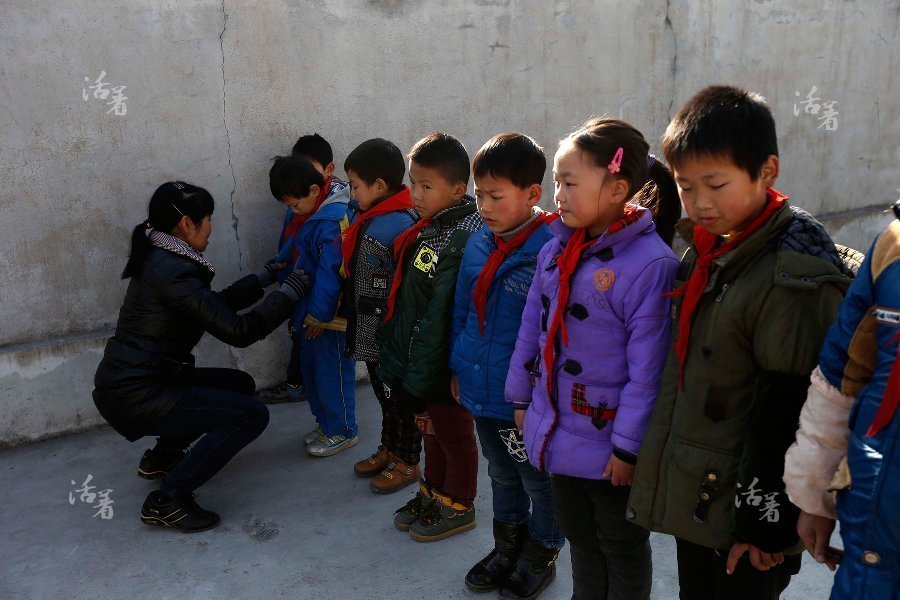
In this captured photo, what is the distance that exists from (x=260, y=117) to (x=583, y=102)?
94.3 inches

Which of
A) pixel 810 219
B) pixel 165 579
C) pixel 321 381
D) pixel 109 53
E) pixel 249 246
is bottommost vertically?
pixel 165 579

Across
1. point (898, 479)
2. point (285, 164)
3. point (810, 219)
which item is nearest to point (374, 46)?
point (285, 164)

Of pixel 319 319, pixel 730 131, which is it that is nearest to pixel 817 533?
pixel 730 131

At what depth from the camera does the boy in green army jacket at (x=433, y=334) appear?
2.88 meters

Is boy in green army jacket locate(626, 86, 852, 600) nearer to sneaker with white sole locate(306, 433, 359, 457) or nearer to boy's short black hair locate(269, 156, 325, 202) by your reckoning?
sneaker with white sole locate(306, 433, 359, 457)

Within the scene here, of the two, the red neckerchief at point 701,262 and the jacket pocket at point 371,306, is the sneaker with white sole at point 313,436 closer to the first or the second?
the jacket pocket at point 371,306

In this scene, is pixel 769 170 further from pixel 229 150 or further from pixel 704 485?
pixel 229 150

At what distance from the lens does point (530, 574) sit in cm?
285

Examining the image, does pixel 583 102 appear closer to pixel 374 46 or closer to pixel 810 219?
pixel 374 46

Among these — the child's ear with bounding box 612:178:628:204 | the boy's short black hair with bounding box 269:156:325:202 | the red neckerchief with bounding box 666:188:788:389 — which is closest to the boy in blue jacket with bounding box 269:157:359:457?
the boy's short black hair with bounding box 269:156:325:202

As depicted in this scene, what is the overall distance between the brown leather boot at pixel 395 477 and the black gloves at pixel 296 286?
846mm

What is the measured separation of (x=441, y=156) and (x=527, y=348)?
2.84ft

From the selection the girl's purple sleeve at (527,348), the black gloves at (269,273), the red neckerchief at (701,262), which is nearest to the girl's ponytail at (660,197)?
the girl's purple sleeve at (527,348)

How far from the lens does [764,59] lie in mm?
6695
